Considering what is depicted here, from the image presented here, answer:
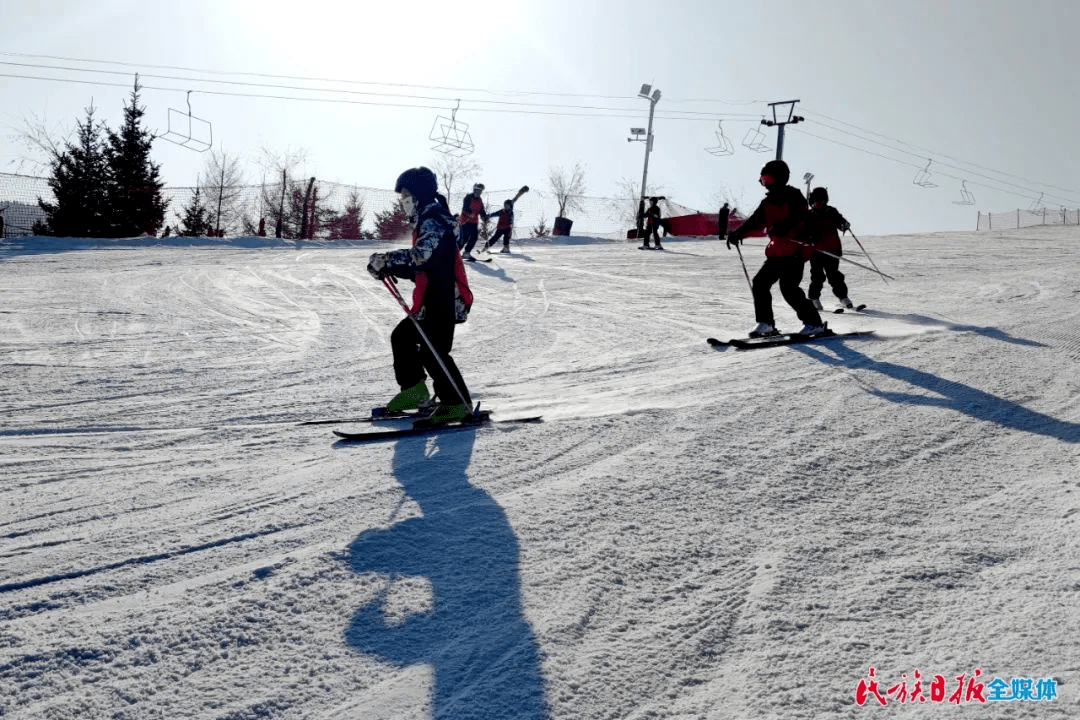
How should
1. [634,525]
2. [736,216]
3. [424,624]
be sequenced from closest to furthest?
[424,624] < [634,525] < [736,216]

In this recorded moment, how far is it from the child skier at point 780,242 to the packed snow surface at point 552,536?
33.8 inches

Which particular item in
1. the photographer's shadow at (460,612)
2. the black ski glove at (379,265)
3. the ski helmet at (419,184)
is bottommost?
the photographer's shadow at (460,612)

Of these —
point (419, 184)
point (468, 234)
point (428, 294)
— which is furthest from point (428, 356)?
point (468, 234)

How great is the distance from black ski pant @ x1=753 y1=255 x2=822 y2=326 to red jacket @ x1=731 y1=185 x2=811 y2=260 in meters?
0.09

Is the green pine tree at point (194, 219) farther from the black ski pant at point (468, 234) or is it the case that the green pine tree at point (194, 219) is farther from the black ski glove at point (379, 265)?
the black ski glove at point (379, 265)

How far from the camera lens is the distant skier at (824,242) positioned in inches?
439

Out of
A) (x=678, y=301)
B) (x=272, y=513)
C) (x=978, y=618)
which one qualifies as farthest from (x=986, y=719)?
(x=678, y=301)

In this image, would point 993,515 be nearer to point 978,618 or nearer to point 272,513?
point 978,618

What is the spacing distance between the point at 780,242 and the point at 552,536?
5770 millimetres

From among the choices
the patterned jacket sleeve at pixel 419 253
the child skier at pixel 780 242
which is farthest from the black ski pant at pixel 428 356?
the child skier at pixel 780 242

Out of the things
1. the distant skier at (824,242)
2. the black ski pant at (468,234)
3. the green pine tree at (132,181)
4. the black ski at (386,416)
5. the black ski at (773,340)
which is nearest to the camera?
the black ski at (386,416)

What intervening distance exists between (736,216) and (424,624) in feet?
117

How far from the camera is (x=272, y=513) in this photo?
3.69 meters

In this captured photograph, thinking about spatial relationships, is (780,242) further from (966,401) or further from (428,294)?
(428,294)
